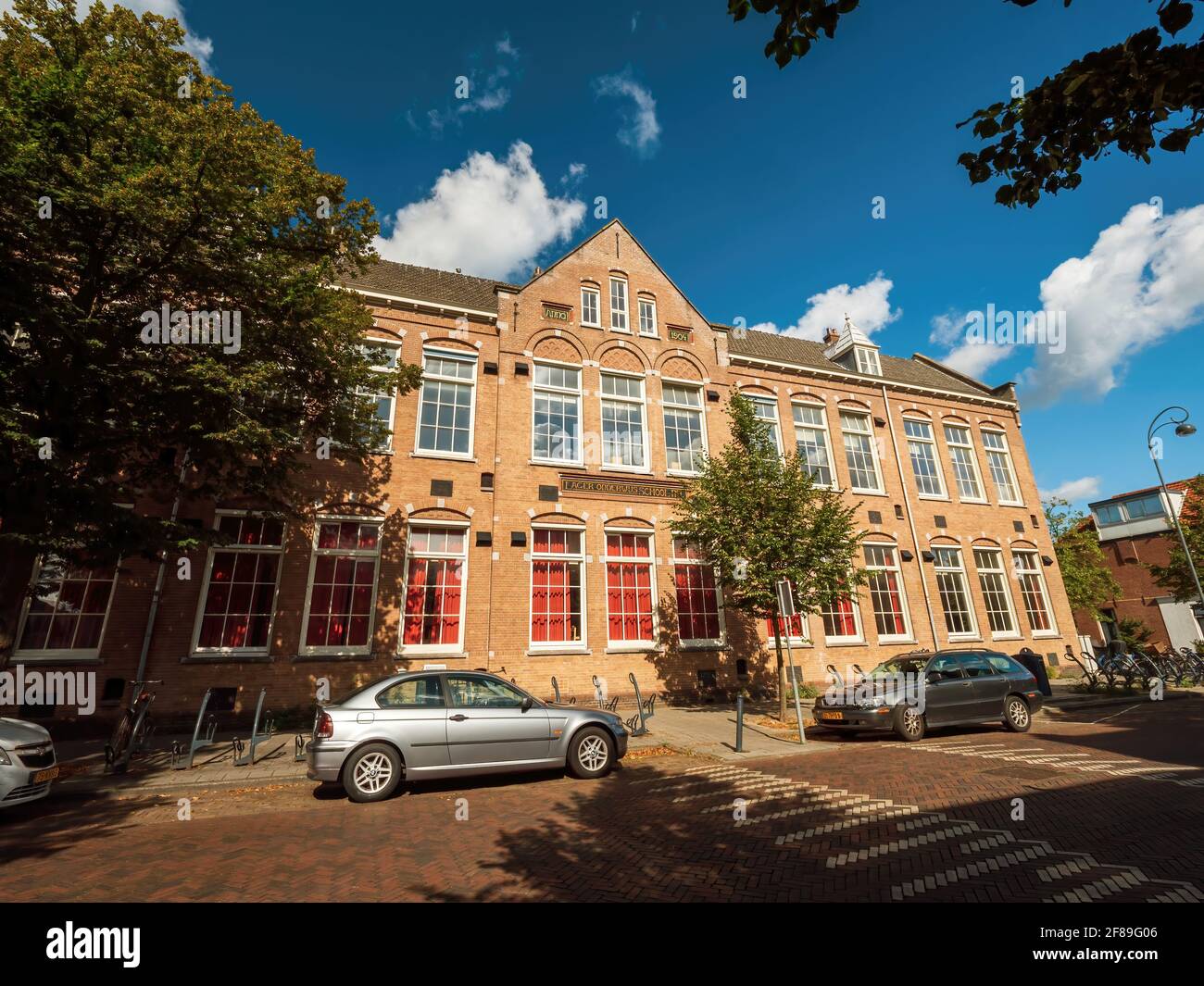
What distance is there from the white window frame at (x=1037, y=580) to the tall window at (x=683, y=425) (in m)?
14.3

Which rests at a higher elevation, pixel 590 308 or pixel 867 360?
pixel 867 360

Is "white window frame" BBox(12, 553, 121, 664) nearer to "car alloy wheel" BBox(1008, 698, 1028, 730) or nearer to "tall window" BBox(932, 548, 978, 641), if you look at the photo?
"car alloy wheel" BBox(1008, 698, 1028, 730)

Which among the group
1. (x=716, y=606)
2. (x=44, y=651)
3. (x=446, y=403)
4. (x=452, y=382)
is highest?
(x=452, y=382)

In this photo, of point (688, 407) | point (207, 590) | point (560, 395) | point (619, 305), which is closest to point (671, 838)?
point (207, 590)

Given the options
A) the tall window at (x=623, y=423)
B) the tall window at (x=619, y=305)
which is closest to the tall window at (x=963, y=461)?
the tall window at (x=623, y=423)

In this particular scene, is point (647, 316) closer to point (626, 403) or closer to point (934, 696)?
point (626, 403)

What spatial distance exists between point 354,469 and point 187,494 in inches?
163

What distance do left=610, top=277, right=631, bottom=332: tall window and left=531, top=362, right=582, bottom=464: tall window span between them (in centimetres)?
237

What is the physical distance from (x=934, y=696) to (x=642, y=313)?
13906 millimetres

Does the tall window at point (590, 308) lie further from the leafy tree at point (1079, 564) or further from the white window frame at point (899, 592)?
the leafy tree at point (1079, 564)

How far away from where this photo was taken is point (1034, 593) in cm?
2069

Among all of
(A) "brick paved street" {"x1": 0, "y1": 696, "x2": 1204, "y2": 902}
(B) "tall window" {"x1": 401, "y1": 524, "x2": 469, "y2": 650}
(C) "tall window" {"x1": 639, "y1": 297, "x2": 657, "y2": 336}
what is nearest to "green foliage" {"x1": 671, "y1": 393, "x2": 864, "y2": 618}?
(A) "brick paved street" {"x1": 0, "y1": 696, "x2": 1204, "y2": 902}

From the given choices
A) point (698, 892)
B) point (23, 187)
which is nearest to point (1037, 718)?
point (698, 892)
